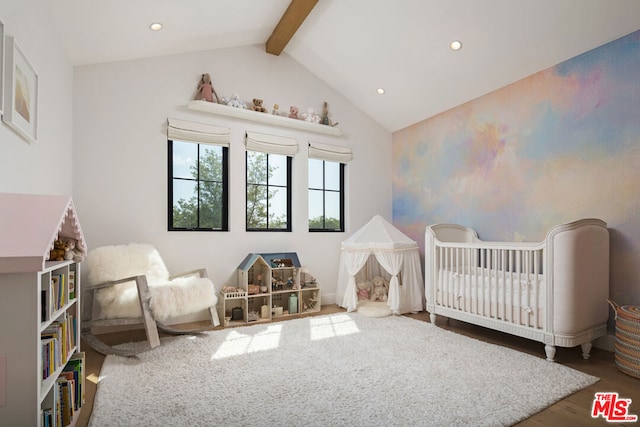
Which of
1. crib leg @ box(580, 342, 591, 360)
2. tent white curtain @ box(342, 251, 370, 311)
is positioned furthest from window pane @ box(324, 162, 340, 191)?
crib leg @ box(580, 342, 591, 360)

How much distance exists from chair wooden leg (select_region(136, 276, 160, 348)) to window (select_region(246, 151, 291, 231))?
1.46m

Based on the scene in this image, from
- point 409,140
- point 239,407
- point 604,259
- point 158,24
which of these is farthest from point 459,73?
point 239,407

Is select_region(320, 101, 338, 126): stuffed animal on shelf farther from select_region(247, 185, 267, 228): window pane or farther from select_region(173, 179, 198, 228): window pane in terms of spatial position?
select_region(173, 179, 198, 228): window pane

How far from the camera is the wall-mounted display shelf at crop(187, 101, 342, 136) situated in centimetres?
Result: 349

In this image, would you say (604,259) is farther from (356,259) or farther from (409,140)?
(409,140)

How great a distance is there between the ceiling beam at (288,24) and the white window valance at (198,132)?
3.48ft

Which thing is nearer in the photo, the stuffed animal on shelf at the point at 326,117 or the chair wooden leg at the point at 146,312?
the chair wooden leg at the point at 146,312

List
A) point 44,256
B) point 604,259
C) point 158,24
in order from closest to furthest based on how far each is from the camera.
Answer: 1. point 44,256
2. point 604,259
3. point 158,24

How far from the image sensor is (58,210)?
1.46 m

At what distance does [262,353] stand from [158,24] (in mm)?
2701

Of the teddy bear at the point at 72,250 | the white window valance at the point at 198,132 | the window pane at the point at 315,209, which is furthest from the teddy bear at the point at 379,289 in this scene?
the teddy bear at the point at 72,250

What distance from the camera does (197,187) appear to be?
3631mm

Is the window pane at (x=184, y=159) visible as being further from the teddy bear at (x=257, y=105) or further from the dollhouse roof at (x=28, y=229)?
the dollhouse roof at (x=28, y=229)

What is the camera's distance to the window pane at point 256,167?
3935mm
